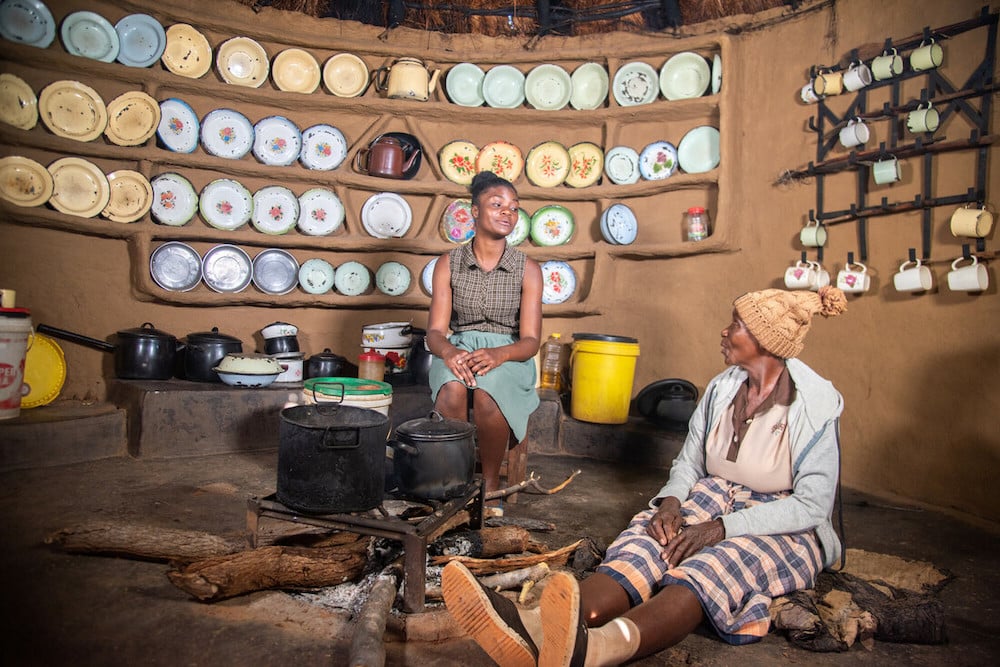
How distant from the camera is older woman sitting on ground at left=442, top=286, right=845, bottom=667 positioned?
1.47 meters

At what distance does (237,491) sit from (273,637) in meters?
1.44

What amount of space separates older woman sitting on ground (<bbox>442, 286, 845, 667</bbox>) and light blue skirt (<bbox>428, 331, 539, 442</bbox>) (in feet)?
2.92

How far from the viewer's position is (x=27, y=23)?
387 cm

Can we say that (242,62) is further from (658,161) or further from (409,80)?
(658,161)

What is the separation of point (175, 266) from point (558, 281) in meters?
2.77

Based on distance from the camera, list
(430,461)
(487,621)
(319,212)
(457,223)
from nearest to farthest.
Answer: (487,621), (430,461), (319,212), (457,223)

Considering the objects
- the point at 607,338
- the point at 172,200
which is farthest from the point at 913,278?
the point at 172,200

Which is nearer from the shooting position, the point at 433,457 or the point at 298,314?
the point at 433,457

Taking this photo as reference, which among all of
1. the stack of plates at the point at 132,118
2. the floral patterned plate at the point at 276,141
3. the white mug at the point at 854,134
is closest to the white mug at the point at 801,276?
the white mug at the point at 854,134

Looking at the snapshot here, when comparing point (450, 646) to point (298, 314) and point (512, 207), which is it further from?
point (298, 314)

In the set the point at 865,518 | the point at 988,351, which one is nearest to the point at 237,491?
the point at 865,518

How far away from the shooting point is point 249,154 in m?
4.63

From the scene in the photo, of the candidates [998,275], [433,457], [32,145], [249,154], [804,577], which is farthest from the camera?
[249,154]

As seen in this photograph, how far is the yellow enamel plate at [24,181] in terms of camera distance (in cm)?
379
